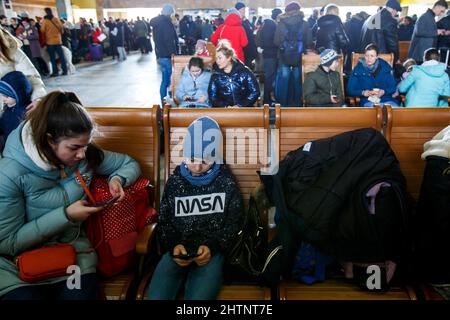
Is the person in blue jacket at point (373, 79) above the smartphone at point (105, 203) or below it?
above

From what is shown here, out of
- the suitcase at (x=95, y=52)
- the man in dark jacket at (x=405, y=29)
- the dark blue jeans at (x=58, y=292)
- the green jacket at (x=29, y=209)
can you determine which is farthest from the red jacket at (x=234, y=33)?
the suitcase at (x=95, y=52)

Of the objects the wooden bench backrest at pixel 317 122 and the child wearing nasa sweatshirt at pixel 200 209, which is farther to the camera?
the wooden bench backrest at pixel 317 122

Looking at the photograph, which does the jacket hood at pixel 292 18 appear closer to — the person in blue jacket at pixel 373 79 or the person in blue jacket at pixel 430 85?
the person in blue jacket at pixel 373 79

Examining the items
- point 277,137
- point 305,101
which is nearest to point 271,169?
point 277,137

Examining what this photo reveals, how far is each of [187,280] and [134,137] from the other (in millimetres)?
932

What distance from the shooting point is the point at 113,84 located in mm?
9195

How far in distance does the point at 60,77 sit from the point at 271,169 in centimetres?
977

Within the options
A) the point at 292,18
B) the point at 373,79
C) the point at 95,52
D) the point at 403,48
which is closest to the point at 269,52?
the point at 292,18

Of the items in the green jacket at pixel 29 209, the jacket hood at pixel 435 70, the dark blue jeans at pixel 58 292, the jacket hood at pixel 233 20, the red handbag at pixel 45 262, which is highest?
the jacket hood at pixel 233 20

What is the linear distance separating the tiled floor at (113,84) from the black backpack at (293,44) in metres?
2.61

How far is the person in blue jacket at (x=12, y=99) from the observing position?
2.67 meters

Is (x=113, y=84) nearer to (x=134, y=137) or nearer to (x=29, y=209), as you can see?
(x=134, y=137)

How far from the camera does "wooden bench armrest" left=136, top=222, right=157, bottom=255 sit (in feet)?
5.60
